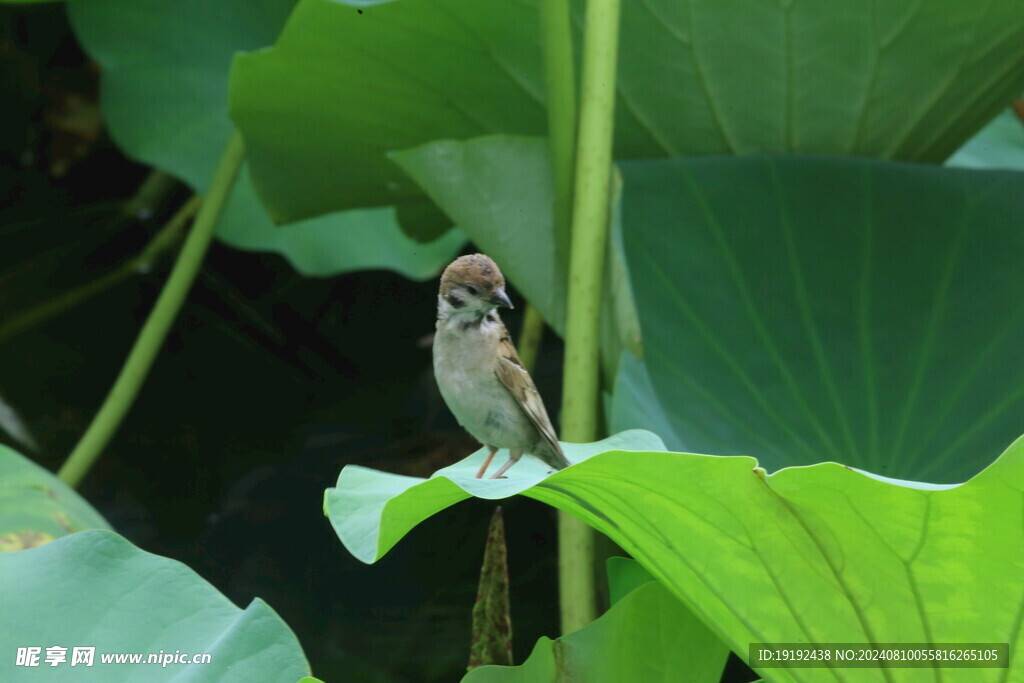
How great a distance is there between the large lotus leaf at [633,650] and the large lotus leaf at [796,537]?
0.17 ft

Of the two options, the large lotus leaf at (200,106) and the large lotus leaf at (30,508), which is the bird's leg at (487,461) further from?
the large lotus leaf at (200,106)

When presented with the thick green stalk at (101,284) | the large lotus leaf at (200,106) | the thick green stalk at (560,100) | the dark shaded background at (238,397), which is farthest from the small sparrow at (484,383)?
the thick green stalk at (101,284)

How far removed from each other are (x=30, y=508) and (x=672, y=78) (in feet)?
3.25

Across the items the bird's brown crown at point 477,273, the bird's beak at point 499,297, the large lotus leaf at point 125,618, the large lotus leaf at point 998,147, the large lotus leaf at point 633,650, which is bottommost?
the large lotus leaf at point 125,618

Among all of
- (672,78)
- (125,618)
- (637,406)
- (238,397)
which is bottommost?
(238,397)

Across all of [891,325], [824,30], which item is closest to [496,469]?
[891,325]

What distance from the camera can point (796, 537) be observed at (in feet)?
2.68

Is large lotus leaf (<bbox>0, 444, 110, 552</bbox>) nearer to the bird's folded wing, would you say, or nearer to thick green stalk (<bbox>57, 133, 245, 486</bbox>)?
thick green stalk (<bbox>57, 133, 245, 486</bbox>)

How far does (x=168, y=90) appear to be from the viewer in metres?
1.93

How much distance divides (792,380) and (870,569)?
1.77 feet

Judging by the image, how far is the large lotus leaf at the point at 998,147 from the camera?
1.93 meters

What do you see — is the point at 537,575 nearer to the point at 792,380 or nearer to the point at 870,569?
the point at 792,380

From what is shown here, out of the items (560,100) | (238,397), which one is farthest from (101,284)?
(560,100)

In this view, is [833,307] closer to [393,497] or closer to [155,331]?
[393,497]
